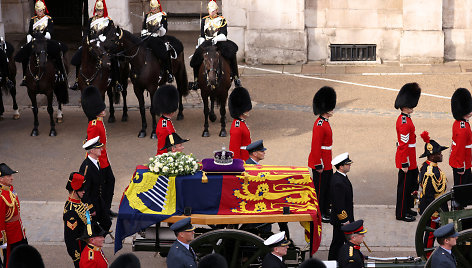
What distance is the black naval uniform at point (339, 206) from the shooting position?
1032 centimetres

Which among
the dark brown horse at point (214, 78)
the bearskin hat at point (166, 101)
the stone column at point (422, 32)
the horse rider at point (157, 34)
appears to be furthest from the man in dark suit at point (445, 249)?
the stone column at point (422, 32)

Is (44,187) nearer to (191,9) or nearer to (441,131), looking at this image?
(441,131)

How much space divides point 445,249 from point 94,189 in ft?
14.6

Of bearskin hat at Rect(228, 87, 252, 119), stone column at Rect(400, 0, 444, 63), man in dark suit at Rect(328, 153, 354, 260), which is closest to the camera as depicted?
man in dark suit at Rect(328, 153, 354, 260)

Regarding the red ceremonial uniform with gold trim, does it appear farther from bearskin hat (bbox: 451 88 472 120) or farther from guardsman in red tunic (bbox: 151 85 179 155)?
bearskin hat (bbox: 451 88 472 120)

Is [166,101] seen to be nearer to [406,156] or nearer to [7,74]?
[406,156]

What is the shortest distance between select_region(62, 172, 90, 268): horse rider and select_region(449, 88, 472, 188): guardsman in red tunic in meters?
5.20

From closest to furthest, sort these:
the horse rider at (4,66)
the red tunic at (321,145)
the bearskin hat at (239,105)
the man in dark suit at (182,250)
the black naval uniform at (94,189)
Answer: the man in dark suit at (182,250) → the black naval uniform at (94,189) → the red tunic at (321,145) → the bearskin hat at (239,105) → the horse rider at (4,66)

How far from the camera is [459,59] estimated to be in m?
21.6

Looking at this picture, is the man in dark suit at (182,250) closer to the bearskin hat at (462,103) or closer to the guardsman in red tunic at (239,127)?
the guardsman in red tunic at (239,127)

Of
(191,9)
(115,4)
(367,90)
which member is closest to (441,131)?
(367,90)

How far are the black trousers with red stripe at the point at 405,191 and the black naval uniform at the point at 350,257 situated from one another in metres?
3.09

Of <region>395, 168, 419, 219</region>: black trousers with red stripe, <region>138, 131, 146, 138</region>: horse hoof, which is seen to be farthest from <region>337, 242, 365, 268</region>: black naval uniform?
<region>138, 131, 146, 138</region>: horse hoof

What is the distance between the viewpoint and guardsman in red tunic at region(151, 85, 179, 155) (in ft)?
39.7
